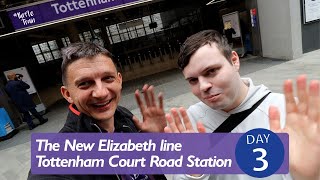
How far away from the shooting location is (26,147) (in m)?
5.23

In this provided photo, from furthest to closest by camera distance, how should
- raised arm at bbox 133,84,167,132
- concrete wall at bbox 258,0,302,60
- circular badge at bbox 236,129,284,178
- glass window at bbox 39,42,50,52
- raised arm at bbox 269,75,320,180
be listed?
glass window at bbox 39,42,50,52, concrete wall at bbox 258,0,302,60, raised arm at bbox 133,84,167,132, circular badge at bbox 236,129,284,178, raised arm at bbox 269,75,320,180

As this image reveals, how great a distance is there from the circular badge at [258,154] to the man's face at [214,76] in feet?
0.69

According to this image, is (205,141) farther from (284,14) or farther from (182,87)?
(284,14)

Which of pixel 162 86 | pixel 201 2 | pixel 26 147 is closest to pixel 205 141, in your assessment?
pixel 26 147

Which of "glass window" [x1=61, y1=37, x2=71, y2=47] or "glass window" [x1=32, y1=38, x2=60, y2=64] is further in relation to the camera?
"glass window" [x1=32, y1=38, x2=60, y2=64]

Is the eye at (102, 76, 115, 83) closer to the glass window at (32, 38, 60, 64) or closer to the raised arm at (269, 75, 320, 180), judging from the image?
the raised arm at (269, 75, 320, 180)

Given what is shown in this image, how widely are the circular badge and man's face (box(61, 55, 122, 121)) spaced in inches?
29.5

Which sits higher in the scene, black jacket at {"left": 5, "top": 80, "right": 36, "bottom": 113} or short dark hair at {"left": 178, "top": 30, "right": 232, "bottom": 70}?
short dark hair at {"left": 178, "top": 30, "right": 232, "bottom": 70}

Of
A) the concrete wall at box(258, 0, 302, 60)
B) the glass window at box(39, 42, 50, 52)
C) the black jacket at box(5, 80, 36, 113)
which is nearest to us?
the black jacket at box(5, 80, 36, 113)

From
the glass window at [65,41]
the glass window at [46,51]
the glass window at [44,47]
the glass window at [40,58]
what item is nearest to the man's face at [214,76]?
the glass window at [65,41]

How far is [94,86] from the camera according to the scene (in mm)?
1273
